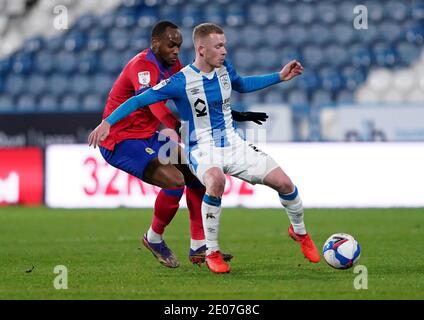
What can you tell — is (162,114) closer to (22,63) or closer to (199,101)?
(199,101)

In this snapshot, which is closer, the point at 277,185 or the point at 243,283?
the point at 243,283

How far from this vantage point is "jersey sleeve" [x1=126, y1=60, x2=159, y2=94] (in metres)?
7.62

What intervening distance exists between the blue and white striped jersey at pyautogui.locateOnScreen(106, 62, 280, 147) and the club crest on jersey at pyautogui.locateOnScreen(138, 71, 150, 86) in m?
0.40

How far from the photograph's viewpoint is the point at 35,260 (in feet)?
26.9

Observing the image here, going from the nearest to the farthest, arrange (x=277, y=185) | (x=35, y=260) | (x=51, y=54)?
(x=277, y=185)
(x=35, y=260)
(x=51, y=54)

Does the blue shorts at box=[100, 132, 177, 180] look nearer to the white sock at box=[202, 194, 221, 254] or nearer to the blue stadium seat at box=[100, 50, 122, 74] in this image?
the white sock at box=[202, 194, 221, 254]

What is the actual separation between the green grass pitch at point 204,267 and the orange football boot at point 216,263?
2.6 inches

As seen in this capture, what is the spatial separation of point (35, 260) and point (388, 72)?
35.1ft

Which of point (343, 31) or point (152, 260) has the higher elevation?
point (343, 31)

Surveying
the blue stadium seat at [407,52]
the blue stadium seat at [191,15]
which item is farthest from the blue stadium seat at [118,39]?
the blue stadium seat at [407,52]

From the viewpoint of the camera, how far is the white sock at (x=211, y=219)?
709cm

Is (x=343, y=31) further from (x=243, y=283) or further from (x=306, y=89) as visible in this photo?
(x=243, y=283)

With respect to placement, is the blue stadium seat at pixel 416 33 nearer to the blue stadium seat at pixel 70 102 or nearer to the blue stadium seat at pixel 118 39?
the blue stadium seat at pixel 118 39

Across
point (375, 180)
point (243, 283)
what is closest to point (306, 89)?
point (375, 180)
